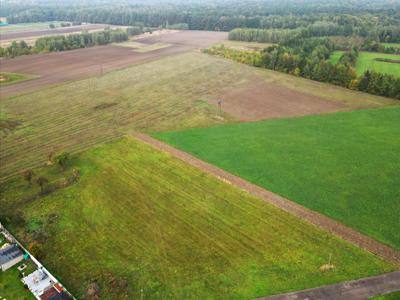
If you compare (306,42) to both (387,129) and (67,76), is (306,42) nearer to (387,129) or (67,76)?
(387,129)

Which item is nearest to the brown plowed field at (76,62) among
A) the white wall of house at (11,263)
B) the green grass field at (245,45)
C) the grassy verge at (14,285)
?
the green grass field at (245,45)

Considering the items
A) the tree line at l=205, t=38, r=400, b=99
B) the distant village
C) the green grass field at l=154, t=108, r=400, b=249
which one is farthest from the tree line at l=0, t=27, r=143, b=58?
the distant village

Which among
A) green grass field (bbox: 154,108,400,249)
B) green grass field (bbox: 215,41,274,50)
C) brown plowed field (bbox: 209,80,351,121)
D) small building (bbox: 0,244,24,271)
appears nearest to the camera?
small building (bbox: 0,244,24,271)

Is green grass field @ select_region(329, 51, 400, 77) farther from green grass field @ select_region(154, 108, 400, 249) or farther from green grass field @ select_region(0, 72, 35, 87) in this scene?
green grass field @ select_region(0, 72, 35, 87)

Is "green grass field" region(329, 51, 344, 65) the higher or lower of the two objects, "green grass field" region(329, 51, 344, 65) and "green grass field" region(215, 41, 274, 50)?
the higher

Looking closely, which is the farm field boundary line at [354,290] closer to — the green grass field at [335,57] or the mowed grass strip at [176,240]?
the mowed grass strip at [176,240]

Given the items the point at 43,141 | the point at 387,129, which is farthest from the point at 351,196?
the point at 43,141
